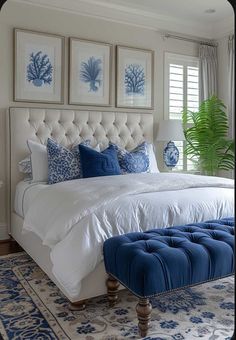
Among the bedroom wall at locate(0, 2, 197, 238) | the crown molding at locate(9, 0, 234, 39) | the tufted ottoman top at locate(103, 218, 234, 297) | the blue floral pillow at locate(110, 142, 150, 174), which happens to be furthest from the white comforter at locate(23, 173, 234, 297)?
the crown molding at locate(9, 0, 234, 39)

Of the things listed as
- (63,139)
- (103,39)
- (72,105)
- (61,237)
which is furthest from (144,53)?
(61,237)

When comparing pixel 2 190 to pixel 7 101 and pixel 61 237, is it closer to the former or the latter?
pixel 7 101

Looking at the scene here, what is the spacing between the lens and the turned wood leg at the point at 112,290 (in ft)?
7.51

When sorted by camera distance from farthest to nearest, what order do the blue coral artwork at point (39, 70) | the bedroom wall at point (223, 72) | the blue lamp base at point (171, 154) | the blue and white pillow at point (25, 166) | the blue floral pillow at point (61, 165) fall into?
the bedroom wall at point (223, 72)
the blue lamp base at point (171, 154)
the blue coral artwork at point (39, 70)
the blue and white pillow at point (25, 166)
the blue floral pillow at point (61, 165)

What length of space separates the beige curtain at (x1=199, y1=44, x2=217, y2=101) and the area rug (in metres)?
3.37

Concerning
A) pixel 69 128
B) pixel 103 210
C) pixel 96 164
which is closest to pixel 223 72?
pixel 69 128

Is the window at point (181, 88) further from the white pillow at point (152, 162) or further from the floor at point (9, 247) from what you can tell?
the floor at point (9, 247)

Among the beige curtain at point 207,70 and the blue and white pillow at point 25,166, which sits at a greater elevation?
the beige curtain at point 207,70

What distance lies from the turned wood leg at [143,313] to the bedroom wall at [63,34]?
2517 millimetres

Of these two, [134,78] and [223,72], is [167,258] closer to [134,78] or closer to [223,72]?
[134,78]

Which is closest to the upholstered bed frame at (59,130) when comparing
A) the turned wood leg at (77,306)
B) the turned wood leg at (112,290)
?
the turned wood leg at (77,306)

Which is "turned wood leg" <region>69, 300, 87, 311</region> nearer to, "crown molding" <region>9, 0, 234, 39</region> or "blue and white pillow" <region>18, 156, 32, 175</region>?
"blue and white pillow" <region>18, 156, 32, 175</region>

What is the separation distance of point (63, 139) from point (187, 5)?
2495 mm

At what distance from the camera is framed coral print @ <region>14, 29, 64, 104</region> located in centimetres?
398
